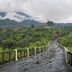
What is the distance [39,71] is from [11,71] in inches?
84.8

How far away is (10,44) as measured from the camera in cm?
14088

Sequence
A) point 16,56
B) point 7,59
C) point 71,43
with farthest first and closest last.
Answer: point 71,43
point 16,56
point 7,59

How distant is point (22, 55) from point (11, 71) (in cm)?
1553

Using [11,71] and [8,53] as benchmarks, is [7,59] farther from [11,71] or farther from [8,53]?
[11,71]

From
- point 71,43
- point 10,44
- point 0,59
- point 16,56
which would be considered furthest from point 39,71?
point 10,44

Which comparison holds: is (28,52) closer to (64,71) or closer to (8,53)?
(8,53)

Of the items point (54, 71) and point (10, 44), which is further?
point (10, 44)

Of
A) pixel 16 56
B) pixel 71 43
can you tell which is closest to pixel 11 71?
pixel 16 56

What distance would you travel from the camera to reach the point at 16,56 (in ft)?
98.6

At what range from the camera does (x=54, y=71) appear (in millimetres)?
19703

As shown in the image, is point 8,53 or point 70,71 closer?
point 70,71

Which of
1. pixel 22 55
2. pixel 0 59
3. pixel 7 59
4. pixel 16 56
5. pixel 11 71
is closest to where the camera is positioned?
pixel 11 71

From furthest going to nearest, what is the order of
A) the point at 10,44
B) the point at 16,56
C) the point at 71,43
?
the point at 10,44, the point at 71,43, the point at 16,56

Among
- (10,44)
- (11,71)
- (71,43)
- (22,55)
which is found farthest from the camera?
(10,44)
